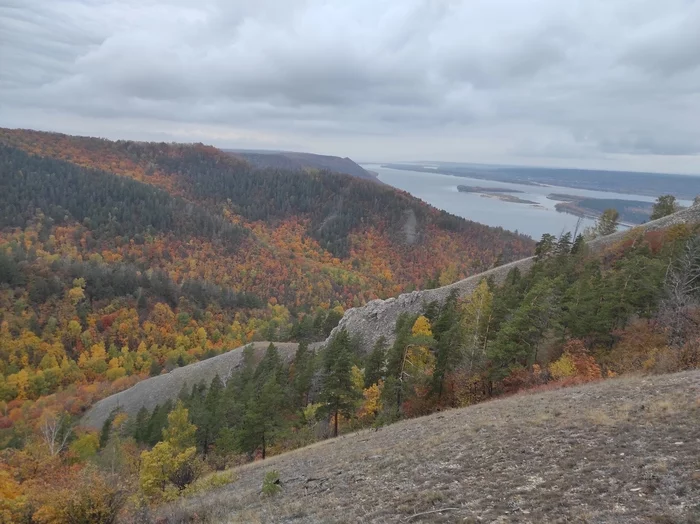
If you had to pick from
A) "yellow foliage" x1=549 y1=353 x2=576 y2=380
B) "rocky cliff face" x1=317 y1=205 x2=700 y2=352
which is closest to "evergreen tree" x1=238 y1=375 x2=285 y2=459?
"yellow foliage" x1=549 y1=353 x2=576 y2=380

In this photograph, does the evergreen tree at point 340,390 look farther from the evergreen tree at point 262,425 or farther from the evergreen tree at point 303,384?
the evergreen tree at point 303,384

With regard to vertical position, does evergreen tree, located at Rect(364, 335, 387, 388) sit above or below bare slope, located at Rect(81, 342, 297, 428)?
above

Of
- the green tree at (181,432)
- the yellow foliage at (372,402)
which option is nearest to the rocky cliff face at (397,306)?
the yellow foliage at (372,402)

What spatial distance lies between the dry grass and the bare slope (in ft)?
174

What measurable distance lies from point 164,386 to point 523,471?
71.6 m

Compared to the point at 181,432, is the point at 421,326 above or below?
above

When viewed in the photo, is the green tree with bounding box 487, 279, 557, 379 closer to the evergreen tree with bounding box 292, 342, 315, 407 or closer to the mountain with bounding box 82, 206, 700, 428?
the evergreen tree with bounding box 292, 342, 315, 407

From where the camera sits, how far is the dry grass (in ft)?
31.0

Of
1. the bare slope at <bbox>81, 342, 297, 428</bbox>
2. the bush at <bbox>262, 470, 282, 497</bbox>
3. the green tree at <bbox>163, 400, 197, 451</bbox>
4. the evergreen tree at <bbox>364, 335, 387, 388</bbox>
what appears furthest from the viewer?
the bare slope at <bbox>81, 342, 297, 428</bbox>

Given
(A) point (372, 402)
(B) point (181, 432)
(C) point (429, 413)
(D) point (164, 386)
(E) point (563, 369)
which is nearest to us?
(E) point (563, 369)

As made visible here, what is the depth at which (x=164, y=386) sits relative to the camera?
7125 cm

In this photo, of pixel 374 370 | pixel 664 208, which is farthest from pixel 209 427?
pixel 664 208

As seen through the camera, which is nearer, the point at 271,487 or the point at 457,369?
the point at 271,487

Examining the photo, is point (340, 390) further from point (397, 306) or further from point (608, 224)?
point (608, 224)
